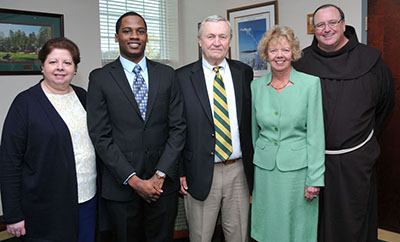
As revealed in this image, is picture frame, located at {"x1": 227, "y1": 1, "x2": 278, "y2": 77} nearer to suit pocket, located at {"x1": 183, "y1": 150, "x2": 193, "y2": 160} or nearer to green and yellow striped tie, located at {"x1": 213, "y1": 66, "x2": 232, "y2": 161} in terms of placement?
green and yellow striped tie, located at {"x1": 213, "y1": 66, "x2": 232, "y2": 161}

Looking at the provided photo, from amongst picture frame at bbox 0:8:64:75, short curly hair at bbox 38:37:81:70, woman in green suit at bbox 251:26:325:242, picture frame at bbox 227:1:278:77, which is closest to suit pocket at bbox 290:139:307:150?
woman in green suit at bbox 251:26:325:242

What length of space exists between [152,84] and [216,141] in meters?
0.46

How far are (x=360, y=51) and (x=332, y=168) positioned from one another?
715 mm

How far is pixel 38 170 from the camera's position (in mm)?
1657

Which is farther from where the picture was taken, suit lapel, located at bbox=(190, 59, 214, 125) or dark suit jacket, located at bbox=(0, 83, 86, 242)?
suit lapel, located at bbox=(190, 59, 214, 125)

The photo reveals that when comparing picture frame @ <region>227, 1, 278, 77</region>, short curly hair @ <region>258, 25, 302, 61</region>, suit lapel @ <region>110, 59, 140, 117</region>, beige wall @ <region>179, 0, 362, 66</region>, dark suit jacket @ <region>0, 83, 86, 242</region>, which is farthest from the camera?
picture frame @ <region>227, 1, 278, 77</region>

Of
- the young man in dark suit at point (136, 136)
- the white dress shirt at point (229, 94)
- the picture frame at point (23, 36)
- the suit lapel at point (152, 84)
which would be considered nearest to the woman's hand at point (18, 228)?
the young man in dark suit at point (136, 136)

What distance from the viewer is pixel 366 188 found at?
2.03m

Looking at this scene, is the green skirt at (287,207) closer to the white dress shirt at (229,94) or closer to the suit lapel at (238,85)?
the white dress shirt at (229,94)

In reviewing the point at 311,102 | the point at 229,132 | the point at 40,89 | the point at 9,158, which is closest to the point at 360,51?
the point at 311,102

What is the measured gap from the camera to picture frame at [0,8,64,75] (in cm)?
306

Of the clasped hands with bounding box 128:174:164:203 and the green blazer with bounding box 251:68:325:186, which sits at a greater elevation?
the green blazer with bounding box 251:68:325:186

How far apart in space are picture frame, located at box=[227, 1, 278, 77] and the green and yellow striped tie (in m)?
1.89

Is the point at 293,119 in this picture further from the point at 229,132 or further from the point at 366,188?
the point at 366,188
